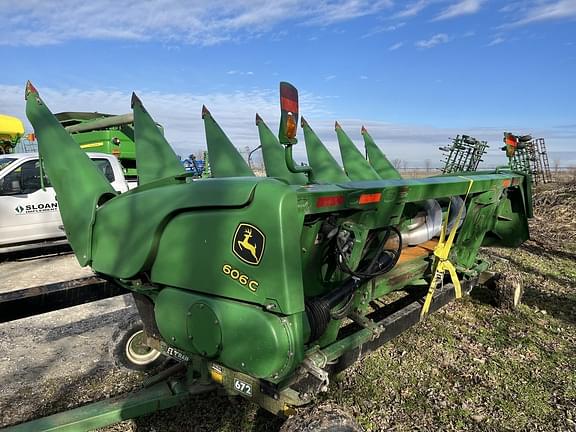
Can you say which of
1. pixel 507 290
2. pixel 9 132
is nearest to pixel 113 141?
pixel 9 132

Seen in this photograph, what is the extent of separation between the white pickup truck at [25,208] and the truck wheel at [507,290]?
5.67 metres

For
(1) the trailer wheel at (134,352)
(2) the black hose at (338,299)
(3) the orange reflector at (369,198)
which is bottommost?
(1) the trailer wheel at (134,352)

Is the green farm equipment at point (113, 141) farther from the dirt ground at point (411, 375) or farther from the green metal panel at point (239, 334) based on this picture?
the green metal panel at point (239, 334)

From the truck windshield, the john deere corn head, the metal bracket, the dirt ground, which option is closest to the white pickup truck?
the truck windshield

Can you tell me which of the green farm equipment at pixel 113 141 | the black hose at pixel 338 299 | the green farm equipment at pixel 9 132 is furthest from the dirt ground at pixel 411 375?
the green farm equipment at pixel 9 132

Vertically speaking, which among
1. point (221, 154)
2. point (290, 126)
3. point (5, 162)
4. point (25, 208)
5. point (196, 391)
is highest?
point (290, 126)

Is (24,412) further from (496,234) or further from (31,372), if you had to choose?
(496,234)

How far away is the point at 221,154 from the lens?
12.9ft

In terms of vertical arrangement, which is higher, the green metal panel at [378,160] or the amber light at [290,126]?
the amber light at [290,126]

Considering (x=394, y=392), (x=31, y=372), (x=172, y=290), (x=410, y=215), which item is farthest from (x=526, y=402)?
(x=31, y=372)

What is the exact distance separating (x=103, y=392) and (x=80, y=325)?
150cm

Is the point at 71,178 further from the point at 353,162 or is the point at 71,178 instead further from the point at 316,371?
the point at 353,162

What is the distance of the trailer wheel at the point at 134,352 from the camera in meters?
3.62

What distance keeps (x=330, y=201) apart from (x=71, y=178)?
1693 mm
